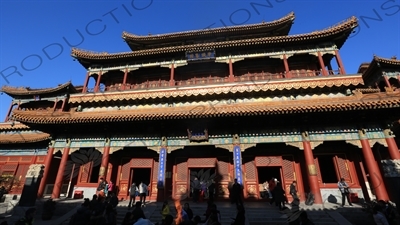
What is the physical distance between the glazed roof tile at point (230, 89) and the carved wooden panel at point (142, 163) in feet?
14.8

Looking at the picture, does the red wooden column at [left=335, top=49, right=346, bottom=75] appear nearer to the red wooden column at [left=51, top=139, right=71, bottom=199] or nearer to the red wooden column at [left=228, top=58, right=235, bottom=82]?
the red wooden column at [left=228, top=58, right=235, bottom=82]

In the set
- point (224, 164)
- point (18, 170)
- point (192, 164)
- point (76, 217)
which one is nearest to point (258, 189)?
point (224, 164)

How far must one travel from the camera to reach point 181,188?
12367 mm

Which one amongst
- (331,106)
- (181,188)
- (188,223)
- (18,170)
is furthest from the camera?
(18,170)

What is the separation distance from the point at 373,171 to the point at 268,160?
4775 mm

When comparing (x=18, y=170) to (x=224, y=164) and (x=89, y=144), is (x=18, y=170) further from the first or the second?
(x=224, y=164)

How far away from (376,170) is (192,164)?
30.1 ft

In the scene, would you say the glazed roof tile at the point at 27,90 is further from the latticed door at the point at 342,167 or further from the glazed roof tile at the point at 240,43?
the latticed door at the point at 342,167

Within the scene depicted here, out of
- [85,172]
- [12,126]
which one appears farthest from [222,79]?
[12,126]

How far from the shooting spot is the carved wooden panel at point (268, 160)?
39.7 feet

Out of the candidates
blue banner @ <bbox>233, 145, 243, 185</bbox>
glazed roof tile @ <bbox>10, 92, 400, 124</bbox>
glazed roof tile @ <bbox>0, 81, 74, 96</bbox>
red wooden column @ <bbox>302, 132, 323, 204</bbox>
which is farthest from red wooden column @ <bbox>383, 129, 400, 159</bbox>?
glazed roof tile @ <bbox>0, 81, 74, 96</bbox>

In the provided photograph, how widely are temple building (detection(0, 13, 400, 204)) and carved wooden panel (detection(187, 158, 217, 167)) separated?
0.06 m

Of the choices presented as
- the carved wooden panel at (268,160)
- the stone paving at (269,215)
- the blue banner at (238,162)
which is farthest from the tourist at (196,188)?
the carved wooden panel at (268,160)

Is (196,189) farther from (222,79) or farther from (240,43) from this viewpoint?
(240,43)
